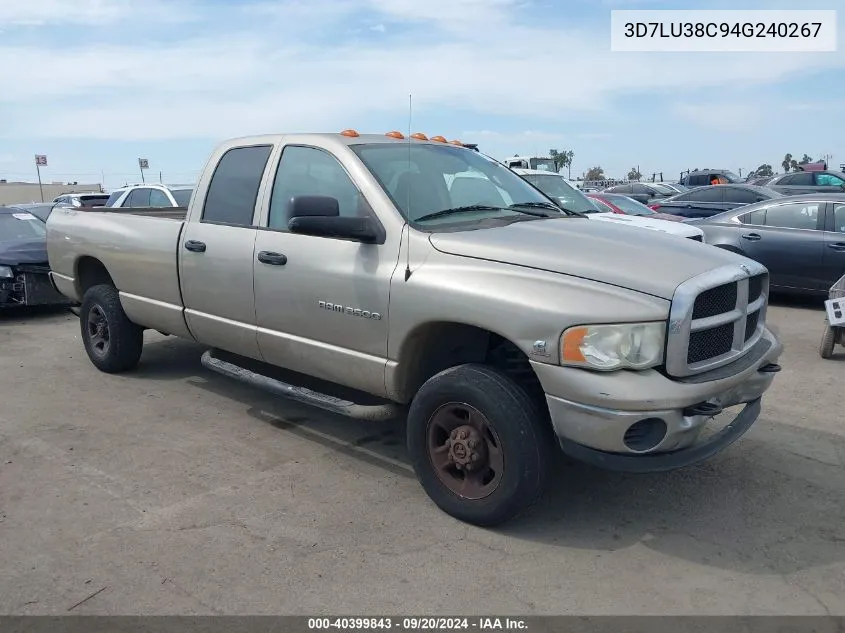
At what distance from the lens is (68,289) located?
6617 millimetres

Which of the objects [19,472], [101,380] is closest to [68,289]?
[101,380]

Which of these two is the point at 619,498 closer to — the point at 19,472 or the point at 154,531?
the point at 154,531

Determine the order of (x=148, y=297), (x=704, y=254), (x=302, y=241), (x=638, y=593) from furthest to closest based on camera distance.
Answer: (x=148, y=297), (x=302, y=241), (x=704, y=254), (x=638, y=593)

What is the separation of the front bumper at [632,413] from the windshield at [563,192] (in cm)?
696

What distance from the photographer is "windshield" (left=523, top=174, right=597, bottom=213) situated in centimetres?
1013

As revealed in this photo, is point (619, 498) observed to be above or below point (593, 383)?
below

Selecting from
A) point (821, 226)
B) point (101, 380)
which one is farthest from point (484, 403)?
point (821, 226)

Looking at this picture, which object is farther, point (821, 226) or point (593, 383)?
point (821, 226)

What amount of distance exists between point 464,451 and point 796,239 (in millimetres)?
7574

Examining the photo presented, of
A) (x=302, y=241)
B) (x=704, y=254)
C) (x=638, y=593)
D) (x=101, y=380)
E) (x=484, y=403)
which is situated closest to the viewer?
(x=638, y=593)

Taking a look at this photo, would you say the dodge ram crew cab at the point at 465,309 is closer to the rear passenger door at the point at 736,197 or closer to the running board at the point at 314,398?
the running board at the point at 314,398

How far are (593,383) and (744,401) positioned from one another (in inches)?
40.9

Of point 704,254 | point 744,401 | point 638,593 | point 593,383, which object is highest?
point 704,254
